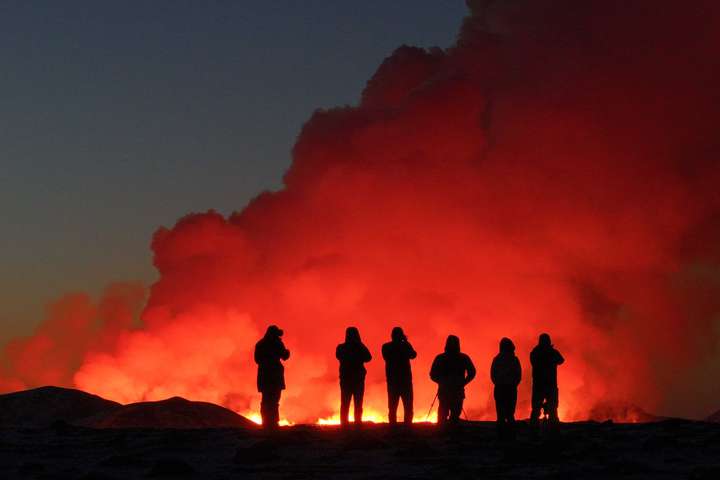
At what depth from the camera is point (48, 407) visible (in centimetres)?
4872

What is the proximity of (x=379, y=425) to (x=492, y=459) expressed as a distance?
10.3 m

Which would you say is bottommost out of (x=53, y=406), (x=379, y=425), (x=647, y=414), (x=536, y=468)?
(x=536, y=468)

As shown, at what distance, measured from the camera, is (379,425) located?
3141 cm

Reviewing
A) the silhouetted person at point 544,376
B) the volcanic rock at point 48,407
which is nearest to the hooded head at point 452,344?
the silhouetted person at point 544,376

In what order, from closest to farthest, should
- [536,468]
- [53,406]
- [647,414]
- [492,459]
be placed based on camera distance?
[536,468] → [492,459] → [53,406] → [647,414]

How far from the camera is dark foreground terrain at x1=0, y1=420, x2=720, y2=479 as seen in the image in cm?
1939

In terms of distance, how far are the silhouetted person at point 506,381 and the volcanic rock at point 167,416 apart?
17.9 metres

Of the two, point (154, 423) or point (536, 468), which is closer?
point (536, 468)

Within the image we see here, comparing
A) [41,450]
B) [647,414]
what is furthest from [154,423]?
[647,414]

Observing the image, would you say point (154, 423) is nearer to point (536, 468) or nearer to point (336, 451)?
point (336, 451)

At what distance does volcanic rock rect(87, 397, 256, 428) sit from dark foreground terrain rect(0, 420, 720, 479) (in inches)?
463

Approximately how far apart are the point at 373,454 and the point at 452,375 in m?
6.90

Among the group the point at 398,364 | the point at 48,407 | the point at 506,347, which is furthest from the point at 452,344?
the point at 48,407

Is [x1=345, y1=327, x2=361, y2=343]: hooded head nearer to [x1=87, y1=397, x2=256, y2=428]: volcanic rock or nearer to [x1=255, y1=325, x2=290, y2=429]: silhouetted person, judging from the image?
[x1=255, y1=325, x2=290, y2=429]: silhouetted person
